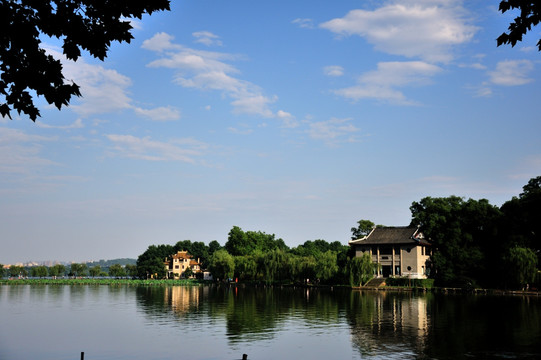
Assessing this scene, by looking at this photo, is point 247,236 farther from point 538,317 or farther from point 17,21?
point 17,21

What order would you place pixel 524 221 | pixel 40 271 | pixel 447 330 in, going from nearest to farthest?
pixel 447 330
pixel 524 221
pixel 40 271

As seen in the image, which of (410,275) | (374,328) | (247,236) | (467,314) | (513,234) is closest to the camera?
(374,328)

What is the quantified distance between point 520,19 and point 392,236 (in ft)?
221

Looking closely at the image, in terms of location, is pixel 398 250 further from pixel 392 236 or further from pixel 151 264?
pixel 151 264

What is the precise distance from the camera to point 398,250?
72062 mm

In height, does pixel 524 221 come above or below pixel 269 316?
above

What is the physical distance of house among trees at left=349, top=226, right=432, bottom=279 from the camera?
70688 mm

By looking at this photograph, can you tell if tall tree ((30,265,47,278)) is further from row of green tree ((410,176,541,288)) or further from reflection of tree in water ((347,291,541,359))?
reflection of tree in water ((347,291,541,359))

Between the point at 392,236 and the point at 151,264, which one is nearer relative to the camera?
the point at 392,236

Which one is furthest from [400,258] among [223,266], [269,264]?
[223,266]

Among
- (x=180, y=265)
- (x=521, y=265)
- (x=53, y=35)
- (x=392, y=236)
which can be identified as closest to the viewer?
(x=53, y=35)

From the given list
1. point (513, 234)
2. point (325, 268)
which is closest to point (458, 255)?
point (513, 234)

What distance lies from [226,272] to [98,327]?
65.6 metres

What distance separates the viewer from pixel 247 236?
378 ft
